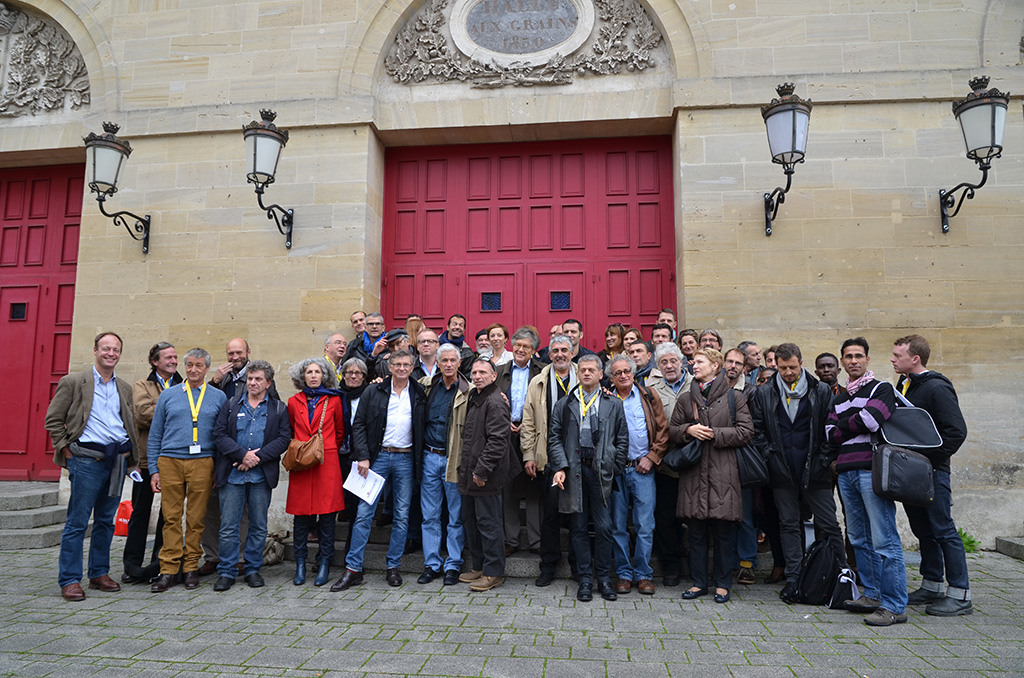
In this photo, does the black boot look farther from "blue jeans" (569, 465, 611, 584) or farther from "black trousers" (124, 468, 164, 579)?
"blue jeans" (569, 465, 611, 584)

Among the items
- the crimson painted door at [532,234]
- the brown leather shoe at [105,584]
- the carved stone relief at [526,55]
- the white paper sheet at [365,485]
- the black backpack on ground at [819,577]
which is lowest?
the brown leather shoe at [105,584]

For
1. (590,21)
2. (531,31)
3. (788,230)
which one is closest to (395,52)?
(531,31)

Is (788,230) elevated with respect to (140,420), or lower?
elevated

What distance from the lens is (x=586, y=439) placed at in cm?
541

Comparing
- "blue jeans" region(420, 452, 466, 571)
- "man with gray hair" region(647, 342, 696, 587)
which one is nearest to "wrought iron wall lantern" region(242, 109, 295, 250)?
"blue jeans" region(420, 452, 466, 571)

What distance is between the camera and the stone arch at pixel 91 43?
9172mm

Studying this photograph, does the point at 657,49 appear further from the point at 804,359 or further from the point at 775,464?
the point at 775,464

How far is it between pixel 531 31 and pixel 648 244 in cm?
319

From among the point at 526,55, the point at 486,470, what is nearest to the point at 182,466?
the point at 486,470

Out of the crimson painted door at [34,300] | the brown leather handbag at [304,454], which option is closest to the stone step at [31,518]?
the crimson painted door at [34,300]

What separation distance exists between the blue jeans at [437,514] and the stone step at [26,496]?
17.0ft

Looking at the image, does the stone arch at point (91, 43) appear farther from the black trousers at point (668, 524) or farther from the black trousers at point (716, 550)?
the black trousers at point (716, 550)

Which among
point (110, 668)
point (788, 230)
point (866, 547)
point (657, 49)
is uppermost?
point (657, 49)

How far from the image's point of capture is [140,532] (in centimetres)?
584
